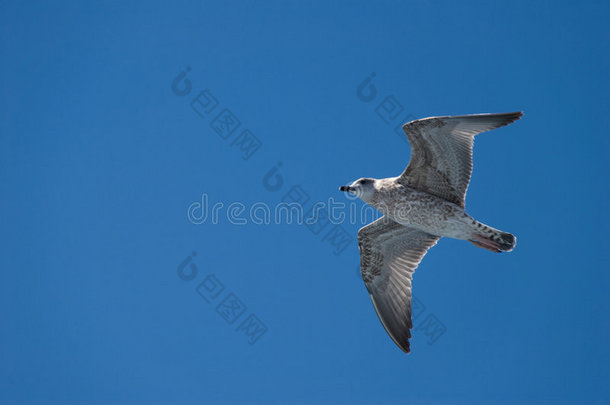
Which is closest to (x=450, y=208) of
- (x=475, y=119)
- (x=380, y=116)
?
(x=475, y=119)

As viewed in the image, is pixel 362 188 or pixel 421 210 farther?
pixel 362 188

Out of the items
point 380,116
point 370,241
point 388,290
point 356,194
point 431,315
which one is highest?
point 380,116

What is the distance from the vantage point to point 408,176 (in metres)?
7.24

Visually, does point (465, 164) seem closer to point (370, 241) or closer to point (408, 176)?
point (408, 176)

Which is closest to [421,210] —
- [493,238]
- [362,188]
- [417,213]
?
[417,213]

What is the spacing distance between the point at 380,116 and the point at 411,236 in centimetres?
186

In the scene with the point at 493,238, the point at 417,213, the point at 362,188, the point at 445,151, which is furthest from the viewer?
the point at 362,188

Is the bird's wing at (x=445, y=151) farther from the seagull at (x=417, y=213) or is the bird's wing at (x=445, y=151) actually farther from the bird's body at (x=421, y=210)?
the bird's body at (x=421, y=210)

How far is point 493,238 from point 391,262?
1639mm

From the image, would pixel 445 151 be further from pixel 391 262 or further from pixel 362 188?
pixel 391 262

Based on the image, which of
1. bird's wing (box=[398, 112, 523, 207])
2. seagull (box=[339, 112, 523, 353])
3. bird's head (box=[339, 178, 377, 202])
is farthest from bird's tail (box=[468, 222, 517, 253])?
bird's head (box=[339, 178, 377, 202])

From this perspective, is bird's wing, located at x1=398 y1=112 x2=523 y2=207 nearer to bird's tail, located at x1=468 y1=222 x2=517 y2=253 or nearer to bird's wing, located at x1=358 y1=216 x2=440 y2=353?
bird's tail, located at x1=468 y1=222 x2=517 y2=253

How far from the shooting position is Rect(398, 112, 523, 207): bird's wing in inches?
258

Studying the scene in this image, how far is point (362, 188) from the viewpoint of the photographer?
7.34 metres
